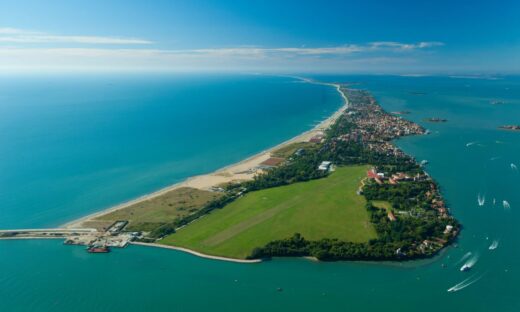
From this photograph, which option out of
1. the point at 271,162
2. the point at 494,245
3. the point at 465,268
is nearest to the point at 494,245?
the point at 494,245

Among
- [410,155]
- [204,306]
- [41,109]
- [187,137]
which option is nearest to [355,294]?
[204,306]

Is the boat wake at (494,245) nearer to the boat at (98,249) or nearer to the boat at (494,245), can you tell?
the boat at (494,245)

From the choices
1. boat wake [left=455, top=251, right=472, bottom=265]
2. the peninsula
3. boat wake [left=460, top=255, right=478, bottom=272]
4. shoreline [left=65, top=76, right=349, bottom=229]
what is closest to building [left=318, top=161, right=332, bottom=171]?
the peninsula

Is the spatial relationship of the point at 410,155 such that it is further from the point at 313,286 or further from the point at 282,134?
the point at 313,286

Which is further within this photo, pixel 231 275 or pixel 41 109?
pixel 41 109

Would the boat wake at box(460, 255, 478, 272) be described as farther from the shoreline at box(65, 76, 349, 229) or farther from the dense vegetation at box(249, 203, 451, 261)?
the shoreline at box(65, 76, 349, 229)
